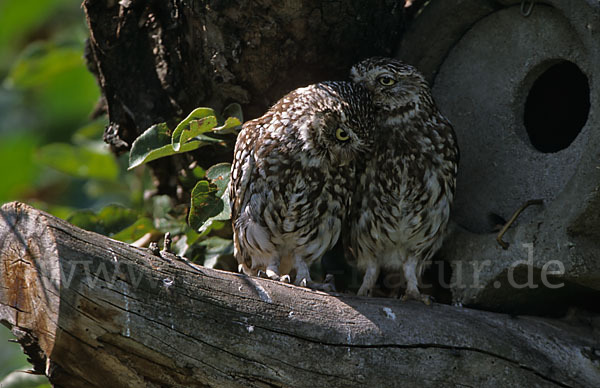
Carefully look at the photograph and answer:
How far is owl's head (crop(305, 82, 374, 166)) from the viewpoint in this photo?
9.92 ft

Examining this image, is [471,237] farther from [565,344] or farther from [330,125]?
[330,125]

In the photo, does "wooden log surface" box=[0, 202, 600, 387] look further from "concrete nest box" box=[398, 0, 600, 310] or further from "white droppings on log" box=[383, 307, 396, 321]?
"concrete nest box" box=[398, 0, 600, 310]

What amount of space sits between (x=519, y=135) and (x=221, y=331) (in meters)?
1.71

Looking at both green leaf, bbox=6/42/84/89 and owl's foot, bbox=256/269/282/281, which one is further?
green leaf, bbox=6/42/84/89

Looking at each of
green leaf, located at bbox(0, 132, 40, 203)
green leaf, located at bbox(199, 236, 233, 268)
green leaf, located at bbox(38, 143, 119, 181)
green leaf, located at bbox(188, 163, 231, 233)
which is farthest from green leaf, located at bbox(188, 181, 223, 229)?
green leaf, located at bbox(0, 132, 40, 203)

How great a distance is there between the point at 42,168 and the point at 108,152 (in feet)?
2.90

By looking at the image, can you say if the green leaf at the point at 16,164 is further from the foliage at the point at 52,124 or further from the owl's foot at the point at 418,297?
the owl's foot at the point at 418,297

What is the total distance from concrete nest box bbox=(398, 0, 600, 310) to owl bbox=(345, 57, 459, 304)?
0.80 feet

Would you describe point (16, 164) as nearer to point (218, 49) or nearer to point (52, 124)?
point (52, 124)

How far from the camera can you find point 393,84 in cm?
321

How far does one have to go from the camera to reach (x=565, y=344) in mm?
3021

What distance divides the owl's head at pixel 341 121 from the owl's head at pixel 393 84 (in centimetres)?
10

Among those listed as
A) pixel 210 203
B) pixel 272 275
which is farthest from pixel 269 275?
pixel 210 203

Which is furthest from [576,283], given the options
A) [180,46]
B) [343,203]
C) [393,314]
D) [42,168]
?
[42,168]
